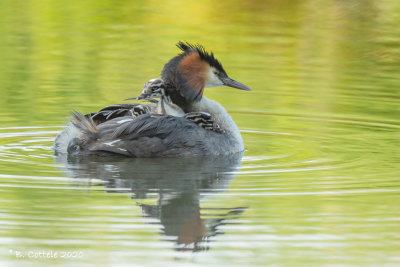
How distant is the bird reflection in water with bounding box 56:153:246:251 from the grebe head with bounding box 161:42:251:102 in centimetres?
77

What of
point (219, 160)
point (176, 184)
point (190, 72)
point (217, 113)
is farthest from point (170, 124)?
point (176, 184)

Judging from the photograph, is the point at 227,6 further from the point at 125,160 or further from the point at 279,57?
the point at 125,160

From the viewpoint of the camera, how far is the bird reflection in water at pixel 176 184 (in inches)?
271

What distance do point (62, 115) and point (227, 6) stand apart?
34.8 ft

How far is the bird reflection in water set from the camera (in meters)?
6.88

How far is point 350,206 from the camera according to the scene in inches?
296

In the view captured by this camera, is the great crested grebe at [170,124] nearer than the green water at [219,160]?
No

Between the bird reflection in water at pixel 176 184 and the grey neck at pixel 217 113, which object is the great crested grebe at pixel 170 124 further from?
the bird reflection in water at pixel 176 184

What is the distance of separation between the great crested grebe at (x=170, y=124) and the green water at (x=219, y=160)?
19 cm

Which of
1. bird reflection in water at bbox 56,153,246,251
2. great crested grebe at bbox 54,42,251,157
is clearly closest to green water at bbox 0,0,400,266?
bird reflection in water at bbox 56,153,246,251

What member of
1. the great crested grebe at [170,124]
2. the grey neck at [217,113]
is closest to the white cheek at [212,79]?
the great crested grebe at [170,124]

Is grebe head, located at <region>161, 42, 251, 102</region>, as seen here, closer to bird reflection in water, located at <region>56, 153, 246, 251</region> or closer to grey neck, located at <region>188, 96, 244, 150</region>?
grey neck, located at <region>188, 96, 244, 150</region>

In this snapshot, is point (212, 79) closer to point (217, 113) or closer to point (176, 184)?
point (217, 113)

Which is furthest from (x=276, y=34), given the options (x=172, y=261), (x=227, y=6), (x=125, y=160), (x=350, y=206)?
(x=172, y=261)
